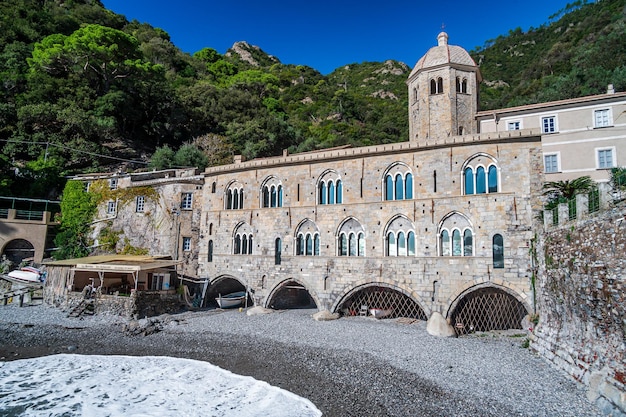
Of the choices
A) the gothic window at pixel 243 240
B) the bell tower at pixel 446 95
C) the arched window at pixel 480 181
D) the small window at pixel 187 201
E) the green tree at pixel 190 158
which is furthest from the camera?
the green tree at pixel 190 158

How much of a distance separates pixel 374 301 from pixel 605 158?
16813 mm

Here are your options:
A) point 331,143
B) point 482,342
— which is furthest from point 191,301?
point 331,143

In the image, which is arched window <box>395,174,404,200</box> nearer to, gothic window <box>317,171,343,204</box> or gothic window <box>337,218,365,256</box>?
gothic window <box>337,218,365,256</box>

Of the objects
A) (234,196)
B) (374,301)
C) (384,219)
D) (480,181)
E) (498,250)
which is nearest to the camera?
(498,250)

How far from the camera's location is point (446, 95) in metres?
26.3

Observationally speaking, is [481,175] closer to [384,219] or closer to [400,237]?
[400,237]

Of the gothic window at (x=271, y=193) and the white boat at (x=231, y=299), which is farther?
the white boat at (x=231, y=299)

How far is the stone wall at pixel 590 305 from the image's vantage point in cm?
1005

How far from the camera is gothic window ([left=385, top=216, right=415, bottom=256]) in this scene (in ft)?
69.8

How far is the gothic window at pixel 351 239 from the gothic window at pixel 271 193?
4827 mm

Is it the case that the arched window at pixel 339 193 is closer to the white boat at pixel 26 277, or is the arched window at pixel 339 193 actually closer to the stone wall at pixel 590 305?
the stone wall at pixel 590 305

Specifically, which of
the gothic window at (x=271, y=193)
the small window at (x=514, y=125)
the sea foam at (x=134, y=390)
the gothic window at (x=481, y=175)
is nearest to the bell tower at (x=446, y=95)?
the small window at (x=514, y=125)

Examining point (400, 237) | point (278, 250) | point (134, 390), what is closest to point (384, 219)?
point (400, 237)

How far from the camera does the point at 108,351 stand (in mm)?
17109
